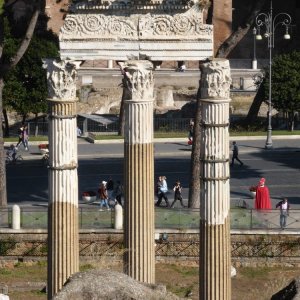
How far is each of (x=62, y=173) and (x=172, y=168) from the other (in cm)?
1685

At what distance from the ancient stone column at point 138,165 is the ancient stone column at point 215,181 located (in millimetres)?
635

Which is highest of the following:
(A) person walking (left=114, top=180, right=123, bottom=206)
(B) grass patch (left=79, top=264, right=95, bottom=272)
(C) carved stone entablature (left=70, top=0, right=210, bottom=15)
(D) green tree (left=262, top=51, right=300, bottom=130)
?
(C) carved stone entablature (left=70, top=0, right=210, bottom=15)

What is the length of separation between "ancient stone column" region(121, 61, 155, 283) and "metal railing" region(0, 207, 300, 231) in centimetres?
781

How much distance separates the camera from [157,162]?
3488 cm

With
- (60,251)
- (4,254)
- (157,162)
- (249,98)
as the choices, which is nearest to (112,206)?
(4,254)

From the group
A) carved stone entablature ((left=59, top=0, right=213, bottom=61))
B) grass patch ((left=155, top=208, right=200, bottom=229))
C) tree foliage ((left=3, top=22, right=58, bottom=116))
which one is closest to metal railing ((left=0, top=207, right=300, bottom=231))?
grass patch ((left=155, top=208, right=200, bottom=229))

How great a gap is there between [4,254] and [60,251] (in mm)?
8264

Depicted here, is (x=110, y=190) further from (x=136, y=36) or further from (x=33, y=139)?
(x=136, y=36)

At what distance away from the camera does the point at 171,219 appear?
25297 mm

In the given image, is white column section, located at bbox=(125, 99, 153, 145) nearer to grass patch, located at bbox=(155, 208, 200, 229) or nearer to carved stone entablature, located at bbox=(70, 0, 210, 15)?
carved stone entablature, located at bbox=(70, 0, 210, 15)

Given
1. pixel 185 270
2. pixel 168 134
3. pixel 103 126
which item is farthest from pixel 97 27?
pixel 103 126

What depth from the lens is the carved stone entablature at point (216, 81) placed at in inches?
672

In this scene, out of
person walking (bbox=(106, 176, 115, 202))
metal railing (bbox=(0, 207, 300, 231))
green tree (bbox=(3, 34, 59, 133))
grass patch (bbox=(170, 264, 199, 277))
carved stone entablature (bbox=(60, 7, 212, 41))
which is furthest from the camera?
green tree (bbox=(3, 34, 59, 133))

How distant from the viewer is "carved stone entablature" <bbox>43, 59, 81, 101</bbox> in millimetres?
17141
